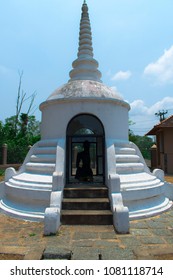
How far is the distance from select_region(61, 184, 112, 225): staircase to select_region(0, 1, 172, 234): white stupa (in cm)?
3

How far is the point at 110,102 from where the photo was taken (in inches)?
303

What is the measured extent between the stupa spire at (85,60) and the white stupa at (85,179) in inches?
1.8

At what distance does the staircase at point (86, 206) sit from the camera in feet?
17.7

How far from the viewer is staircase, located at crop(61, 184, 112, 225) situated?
5.40 metres

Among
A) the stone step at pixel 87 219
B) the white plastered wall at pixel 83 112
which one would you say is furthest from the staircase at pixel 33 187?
the stone step at pixel 87 219

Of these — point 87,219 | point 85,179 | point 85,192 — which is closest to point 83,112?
point 85,179

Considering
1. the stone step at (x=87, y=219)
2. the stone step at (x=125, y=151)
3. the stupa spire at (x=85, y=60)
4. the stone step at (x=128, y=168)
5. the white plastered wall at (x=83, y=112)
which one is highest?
the stupa spire at (x=85, y=60)

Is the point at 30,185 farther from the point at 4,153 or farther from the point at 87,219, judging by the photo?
the point at 4,153

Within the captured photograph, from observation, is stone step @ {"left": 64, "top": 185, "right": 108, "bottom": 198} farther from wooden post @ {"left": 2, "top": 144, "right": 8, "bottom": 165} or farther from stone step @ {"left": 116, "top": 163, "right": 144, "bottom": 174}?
wooden post @ {"left": 2, "top": 144, "right": 8, "bottom": 165}

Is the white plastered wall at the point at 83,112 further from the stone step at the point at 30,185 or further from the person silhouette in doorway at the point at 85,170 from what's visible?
the stone step at the point at 30,185

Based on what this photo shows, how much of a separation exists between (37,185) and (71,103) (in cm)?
293

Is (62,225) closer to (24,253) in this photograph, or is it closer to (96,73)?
(24,253)

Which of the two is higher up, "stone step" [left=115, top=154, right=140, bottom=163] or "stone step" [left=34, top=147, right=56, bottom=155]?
"stone step" [left=34, top=147, right=56, bottom=155]

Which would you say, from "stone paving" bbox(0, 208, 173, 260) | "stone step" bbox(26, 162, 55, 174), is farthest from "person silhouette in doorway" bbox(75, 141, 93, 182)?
"stone paving" bbox(0, 208, 173, 260)
